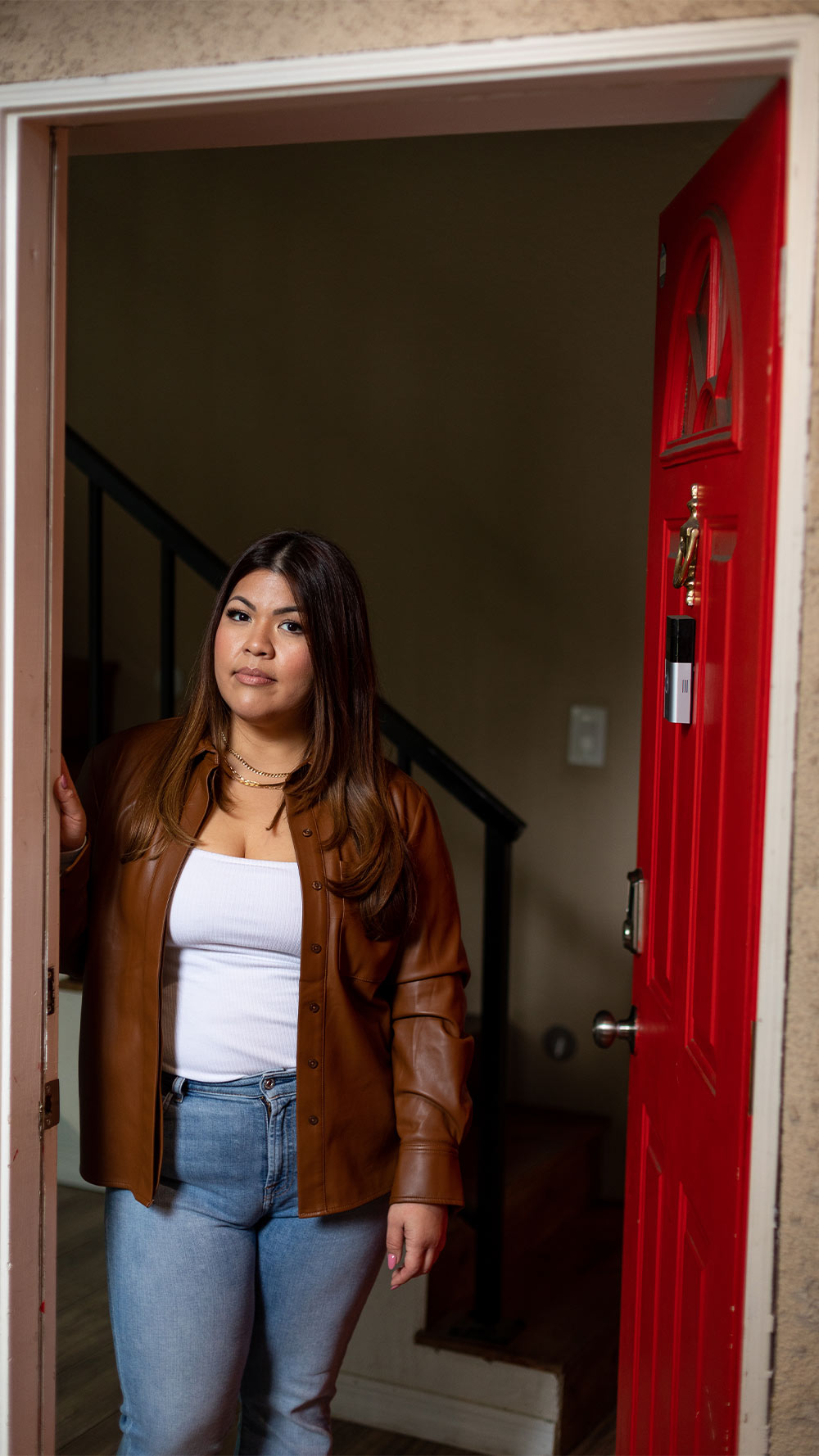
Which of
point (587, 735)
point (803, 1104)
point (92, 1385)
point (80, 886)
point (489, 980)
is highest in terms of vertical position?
point (587, 735)

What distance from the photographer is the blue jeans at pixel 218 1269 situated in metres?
1.52

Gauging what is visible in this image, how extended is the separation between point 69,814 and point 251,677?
0.88 feet

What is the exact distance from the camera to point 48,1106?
1474 millimetres

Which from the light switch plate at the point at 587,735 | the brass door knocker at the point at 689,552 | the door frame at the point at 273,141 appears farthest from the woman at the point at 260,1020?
the light switch plate at the point at 587,735

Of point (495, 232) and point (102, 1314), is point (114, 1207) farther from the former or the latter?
point (495, 232)

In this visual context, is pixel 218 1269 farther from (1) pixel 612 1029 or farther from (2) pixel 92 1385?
(2) pixel 92 1385

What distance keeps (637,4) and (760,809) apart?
2.41 feet

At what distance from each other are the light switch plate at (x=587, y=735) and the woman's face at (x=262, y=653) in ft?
5.84

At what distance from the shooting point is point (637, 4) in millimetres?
1155

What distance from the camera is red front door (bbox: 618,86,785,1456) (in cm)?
120

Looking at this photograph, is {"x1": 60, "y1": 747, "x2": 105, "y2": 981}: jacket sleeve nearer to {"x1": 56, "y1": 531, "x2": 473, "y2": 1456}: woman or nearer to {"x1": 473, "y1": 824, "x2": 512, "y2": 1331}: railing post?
{"x1": 56, "y1": 531, "x2": 473, "y2": 1456}: woman

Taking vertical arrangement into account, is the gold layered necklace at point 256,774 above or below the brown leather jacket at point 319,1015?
above

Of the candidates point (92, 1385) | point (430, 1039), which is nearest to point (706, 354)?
point (430, 1039)

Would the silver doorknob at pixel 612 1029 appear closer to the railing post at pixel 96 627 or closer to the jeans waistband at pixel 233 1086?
the jeans waistband at pixel 233 1086
